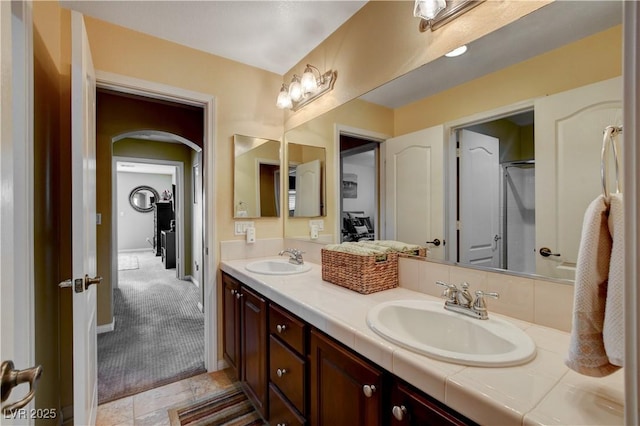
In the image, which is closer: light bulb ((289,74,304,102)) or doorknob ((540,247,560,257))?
doorknob ((540,247,560,257))

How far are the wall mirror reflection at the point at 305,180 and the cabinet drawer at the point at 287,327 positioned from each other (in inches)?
35.5

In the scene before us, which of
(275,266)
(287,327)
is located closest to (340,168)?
(275,266)

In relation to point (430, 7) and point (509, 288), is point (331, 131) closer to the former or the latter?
point (430, 7)

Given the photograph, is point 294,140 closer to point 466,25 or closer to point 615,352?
point 466,25

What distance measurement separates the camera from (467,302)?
3.48 feet

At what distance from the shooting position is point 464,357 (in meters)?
0.73

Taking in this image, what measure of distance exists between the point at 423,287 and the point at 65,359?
211 centimetres

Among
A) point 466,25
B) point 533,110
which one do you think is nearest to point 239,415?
point 533,110

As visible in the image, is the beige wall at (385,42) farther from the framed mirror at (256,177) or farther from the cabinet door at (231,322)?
the cabinet door at (231,322)

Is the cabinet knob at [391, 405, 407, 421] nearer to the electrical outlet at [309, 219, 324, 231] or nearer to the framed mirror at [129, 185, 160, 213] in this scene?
the electrical outlet at [309, 219, 324, 231]

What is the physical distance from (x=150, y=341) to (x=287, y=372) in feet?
6.57

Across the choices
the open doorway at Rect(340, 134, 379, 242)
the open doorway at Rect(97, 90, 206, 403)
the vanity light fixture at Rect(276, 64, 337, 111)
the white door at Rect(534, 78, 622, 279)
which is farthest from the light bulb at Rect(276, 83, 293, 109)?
the white door at Rect(534, 78, 622, 279)

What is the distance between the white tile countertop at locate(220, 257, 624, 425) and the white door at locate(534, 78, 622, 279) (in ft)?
0.92

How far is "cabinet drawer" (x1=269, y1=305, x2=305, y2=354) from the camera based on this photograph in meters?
1.21
